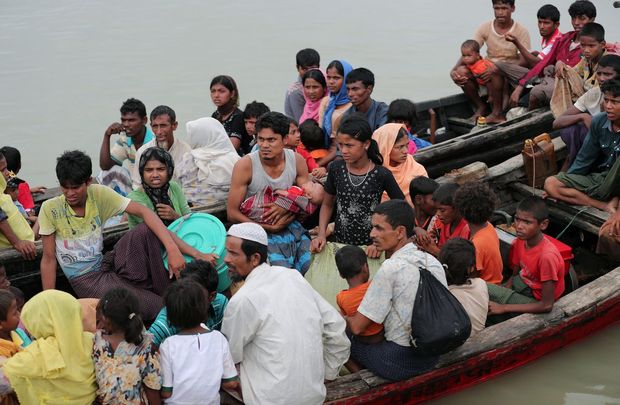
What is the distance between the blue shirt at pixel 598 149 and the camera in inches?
220

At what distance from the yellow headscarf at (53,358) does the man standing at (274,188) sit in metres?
1.60

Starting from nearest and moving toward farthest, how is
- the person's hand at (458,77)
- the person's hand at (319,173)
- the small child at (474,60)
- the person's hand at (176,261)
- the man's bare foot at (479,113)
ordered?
the person's hand at (176,261) → the person's hand at (319,173) → the small child at (474,60) → the person's hand at (458,77) → the man's bare foot at (479,113)

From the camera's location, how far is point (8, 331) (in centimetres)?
388

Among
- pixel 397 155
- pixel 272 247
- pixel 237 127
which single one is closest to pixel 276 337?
pixel 272 247

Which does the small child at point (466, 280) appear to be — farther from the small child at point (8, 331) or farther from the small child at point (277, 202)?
the small child at point (8, 331)

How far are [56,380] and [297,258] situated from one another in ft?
6.08

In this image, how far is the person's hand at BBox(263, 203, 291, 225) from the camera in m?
5.10

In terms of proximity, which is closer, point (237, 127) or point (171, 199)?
point (171, 199)

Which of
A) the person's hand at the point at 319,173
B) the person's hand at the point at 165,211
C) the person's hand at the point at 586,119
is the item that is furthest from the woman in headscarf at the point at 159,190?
the person's hand at the point at 586,119

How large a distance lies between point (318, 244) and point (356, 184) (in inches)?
16.7

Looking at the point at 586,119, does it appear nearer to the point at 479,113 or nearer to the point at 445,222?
the point at 445,222

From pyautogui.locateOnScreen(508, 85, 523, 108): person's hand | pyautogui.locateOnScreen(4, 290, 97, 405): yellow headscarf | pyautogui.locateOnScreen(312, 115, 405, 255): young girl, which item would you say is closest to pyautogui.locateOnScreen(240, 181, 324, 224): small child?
pyautogui.locateOnScreen(312, 115, 405, 255): young girl

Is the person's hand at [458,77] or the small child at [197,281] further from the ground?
the person's hand at [458,77]

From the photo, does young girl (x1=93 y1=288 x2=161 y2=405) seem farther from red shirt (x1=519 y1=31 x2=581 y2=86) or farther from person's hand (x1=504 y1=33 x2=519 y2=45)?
person's hand (x1=504 y1=33 x2=519 y2=45)
